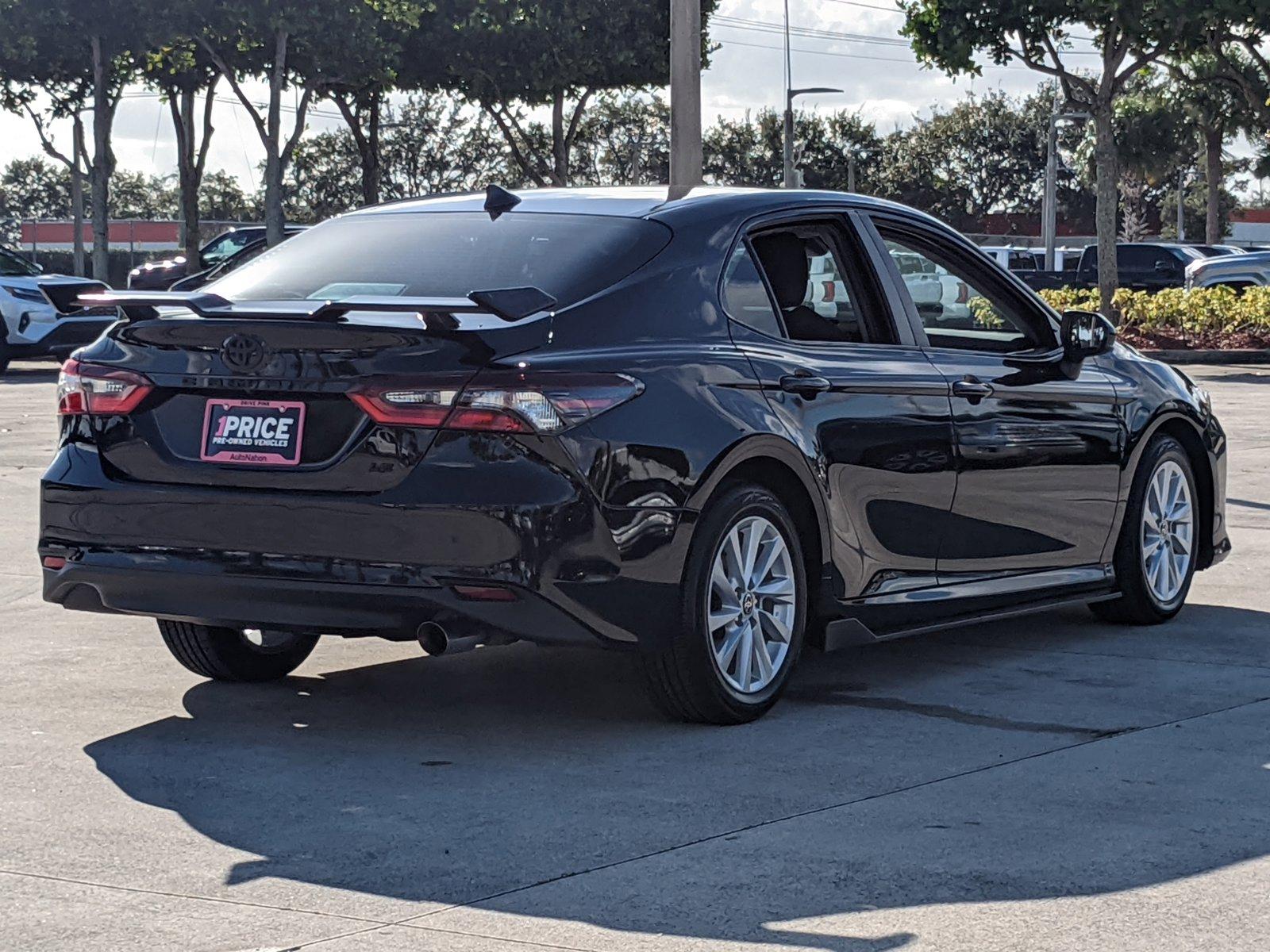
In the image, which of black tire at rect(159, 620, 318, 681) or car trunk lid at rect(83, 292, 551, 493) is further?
black tire at rect(159, 620, 318, 681)

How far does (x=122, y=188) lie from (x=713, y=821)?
12573 cm

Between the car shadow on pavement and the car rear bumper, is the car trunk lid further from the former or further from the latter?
the car shadow on pavement

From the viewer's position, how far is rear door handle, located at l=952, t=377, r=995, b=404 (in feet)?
22.2

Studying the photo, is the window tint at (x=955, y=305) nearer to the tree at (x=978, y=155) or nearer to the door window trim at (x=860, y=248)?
the door window trim at (x=860, y=248)

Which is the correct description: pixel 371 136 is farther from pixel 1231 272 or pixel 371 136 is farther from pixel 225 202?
pixel 225 202

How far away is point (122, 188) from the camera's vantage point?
125375 mm

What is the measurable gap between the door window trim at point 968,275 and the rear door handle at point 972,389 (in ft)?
0.40

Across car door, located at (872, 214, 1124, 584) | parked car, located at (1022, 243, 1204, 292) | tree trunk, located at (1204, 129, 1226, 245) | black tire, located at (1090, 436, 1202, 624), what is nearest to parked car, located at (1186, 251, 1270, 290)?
parked car, located at (1022, 243, 1204, 292)

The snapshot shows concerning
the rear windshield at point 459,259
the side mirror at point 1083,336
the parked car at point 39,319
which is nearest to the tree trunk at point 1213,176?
the parked car at point 39,319

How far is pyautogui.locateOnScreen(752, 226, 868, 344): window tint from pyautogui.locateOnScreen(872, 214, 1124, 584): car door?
0.26 m

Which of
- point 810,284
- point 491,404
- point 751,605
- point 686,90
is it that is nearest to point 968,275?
point 810,284

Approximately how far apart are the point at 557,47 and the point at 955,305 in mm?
38583

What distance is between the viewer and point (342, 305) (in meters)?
5.42

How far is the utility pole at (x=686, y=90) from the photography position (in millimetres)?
12664
